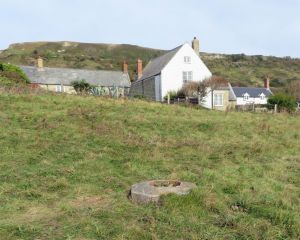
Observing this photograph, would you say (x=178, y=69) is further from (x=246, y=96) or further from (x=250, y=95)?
(x=250, y=95)

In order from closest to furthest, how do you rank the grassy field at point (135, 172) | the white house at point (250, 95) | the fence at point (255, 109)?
the grassy field at point (135, 172) < the fence at point (255, 109) < the white house at point (250, 95)

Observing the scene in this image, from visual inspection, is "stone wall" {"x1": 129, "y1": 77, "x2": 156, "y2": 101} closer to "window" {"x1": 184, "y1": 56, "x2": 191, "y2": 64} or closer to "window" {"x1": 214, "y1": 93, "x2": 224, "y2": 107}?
"window" {"x1": 184, "y1": 56, "x2": 191, "y2": 64}

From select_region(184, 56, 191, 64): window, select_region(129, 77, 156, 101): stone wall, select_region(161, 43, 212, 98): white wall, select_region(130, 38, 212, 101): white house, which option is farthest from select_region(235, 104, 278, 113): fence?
select_region(129, 77, 156, 101): stone wall

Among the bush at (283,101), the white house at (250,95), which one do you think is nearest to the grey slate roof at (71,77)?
the white house at (250,95)

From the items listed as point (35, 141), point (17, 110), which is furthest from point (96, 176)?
point (17, 110)

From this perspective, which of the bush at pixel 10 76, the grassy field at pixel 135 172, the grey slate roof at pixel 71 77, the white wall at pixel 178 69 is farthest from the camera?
the grey slate roof at pixel 71 77

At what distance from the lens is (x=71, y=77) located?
49781 millimetres

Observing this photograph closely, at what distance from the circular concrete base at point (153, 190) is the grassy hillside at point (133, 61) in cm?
6715

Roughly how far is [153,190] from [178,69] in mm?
34783

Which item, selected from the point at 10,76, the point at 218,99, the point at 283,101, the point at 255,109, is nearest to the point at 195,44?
the point at 218,99

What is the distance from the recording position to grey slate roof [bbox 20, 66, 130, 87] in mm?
47469

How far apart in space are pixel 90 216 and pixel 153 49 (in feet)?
455

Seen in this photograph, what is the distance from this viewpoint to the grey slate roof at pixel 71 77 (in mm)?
47469

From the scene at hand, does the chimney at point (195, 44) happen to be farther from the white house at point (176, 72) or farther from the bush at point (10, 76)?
the bush at point (10, 76)
